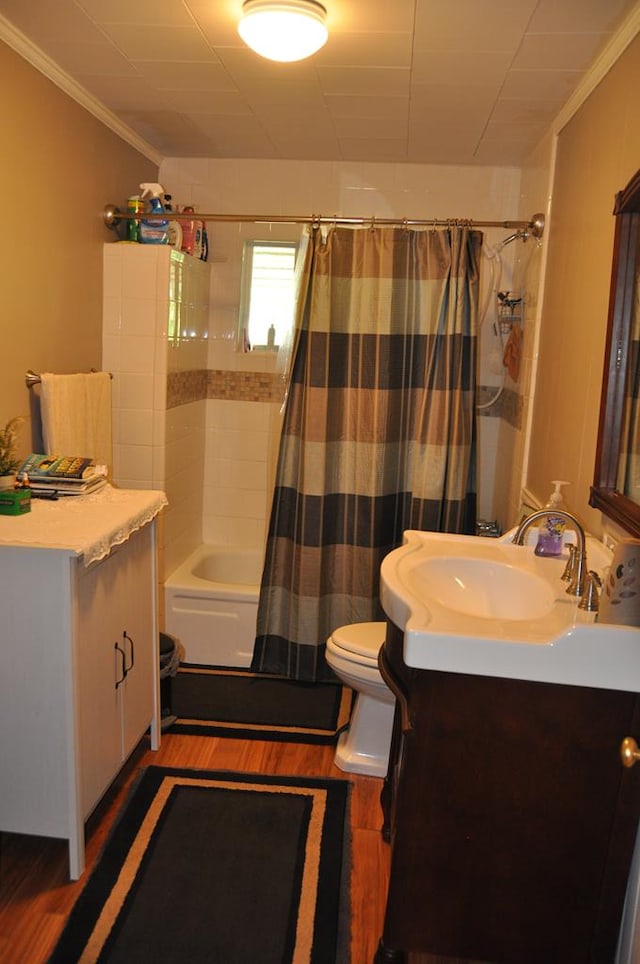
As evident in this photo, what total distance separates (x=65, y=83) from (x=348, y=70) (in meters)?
0.94

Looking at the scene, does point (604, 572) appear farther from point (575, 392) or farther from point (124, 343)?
point (124, 343)

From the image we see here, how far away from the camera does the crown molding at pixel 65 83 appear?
83.8 inches

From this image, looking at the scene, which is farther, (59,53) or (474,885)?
(59,53)

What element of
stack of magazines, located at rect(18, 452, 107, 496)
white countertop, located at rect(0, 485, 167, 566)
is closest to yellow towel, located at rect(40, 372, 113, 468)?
stack of magazines, located at rect(18, 452, 107, 496)

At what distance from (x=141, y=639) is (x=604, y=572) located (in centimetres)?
136

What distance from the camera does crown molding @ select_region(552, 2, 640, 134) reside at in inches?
73.2

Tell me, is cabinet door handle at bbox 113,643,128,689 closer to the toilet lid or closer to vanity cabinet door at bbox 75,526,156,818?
vanity cabinet door at bbox 75,526,156,818

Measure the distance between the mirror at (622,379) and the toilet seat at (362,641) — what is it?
2.79ft

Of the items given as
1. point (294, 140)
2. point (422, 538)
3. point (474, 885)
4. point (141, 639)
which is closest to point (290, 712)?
point (141, 639)

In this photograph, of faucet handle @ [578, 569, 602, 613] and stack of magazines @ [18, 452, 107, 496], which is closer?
faucet handle @ [578, 569, 602, 613]

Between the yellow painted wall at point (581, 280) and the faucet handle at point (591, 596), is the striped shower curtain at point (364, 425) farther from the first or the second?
the faucet handle at point (591, 596)

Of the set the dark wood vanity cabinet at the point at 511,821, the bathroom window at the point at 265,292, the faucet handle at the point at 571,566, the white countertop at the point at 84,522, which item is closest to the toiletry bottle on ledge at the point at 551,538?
the faucet handle at the point at 571,566

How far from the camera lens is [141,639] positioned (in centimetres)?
231

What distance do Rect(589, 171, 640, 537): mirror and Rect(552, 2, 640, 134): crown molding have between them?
0.43 meters
